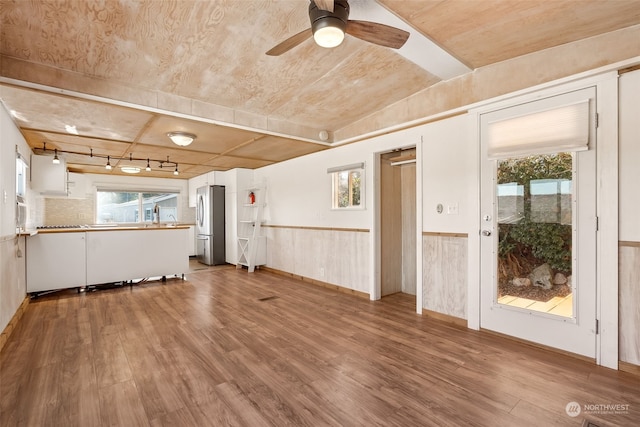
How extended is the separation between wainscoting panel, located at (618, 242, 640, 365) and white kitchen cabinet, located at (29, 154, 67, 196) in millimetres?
7338

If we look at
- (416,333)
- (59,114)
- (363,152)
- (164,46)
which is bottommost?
(416,333)

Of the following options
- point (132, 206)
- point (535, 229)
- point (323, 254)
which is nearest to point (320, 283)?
point (323, 254)

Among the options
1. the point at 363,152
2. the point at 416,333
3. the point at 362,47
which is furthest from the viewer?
the point at 363,152

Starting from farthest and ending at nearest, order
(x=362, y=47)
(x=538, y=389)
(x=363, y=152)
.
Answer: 1. (x=363, y=152)
2. (x=362, y=47)
3. (x=538, y=389)

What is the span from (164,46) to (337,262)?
11.9ft

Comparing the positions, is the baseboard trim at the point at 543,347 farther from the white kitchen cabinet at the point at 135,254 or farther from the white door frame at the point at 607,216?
the white kitchen cabinet at the point at 135,254

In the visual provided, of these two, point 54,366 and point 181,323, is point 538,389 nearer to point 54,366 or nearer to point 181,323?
point 181,323

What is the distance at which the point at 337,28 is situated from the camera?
76.5 inches

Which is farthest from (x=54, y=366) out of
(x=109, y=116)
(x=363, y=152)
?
(x=363, y=152)

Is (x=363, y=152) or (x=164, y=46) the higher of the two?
(x=164, y=46)

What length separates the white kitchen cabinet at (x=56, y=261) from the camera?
436 centimetres

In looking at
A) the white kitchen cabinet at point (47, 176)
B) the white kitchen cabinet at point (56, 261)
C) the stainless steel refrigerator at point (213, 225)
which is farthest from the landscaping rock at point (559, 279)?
the white kitchen cabinet at point (47, 176)

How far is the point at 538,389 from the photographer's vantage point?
210cm

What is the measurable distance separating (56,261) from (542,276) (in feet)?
20.5
